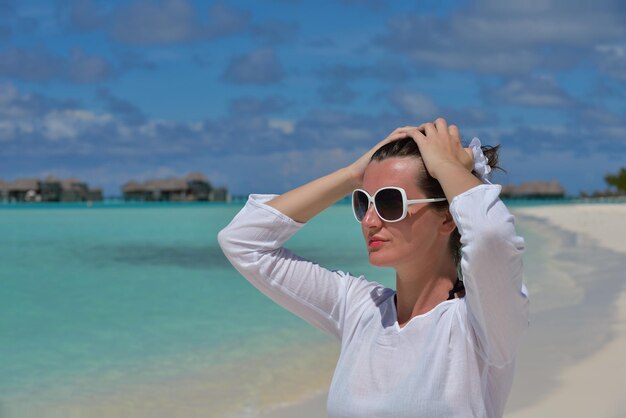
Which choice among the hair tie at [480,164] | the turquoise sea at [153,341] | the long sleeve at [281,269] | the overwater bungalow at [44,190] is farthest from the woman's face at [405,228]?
the overwater bungalow at [44,190]

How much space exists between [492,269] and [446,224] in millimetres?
298

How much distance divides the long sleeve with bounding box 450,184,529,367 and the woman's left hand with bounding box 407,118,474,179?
131mm

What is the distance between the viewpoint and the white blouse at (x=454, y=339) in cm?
162

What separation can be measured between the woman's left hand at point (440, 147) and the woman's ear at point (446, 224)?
0.37 ft

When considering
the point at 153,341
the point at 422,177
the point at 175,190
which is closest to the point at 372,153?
the point at 422,177

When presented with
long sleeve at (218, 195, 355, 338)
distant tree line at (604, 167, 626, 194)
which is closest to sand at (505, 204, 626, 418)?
long sleeve at (218, 195, 355, 338)

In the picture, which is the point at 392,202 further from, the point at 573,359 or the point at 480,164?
the point at 573,359

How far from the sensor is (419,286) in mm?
1910

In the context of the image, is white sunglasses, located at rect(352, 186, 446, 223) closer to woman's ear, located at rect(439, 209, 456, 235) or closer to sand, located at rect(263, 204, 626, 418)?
woman's ear, located at rect(439, 209, 456, 235)

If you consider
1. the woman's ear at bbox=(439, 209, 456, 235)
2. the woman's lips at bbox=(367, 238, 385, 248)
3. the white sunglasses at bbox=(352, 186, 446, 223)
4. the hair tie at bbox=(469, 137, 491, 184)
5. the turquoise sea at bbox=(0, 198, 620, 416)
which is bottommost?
the turquoise sea at bbox=(0, 198, 620, 416)

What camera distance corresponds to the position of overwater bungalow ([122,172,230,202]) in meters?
127

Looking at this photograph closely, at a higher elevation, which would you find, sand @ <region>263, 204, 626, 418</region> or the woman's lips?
the woman's lips

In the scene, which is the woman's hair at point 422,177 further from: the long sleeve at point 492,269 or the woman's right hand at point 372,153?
the long sleeve at point 492,269

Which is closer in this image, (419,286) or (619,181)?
(419,286)
